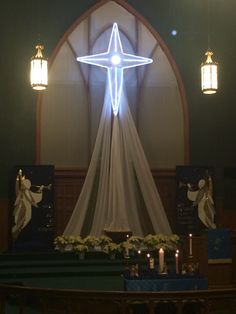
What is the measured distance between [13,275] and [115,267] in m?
1.71

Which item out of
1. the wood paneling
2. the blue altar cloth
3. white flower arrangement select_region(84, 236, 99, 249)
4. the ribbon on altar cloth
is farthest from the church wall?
the blue altar cloth

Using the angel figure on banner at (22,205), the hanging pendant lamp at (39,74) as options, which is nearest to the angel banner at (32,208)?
the angel figure on banner at (22,205)

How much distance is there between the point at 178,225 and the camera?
10766 mm

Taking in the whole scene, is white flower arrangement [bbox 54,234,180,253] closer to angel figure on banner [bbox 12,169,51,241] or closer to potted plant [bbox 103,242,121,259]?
potted plant [bbox 103,242,121,259]

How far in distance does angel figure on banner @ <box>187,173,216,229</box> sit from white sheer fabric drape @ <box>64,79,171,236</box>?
733 millimetres

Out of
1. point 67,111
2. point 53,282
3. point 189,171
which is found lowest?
point 53,282

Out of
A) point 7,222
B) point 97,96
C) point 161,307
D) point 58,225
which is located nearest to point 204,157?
point 97,96

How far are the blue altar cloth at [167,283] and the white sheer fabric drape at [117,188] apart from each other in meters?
3.75

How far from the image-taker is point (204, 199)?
35.5ft

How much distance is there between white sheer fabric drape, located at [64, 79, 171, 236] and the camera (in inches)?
405

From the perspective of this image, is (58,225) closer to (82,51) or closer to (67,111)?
(67,111)

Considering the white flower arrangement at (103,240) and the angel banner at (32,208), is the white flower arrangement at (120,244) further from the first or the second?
the angel banner at (32,208)

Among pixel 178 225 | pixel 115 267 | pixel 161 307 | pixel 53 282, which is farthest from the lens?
pixel 178 225

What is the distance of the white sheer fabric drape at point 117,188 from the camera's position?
10297mm
